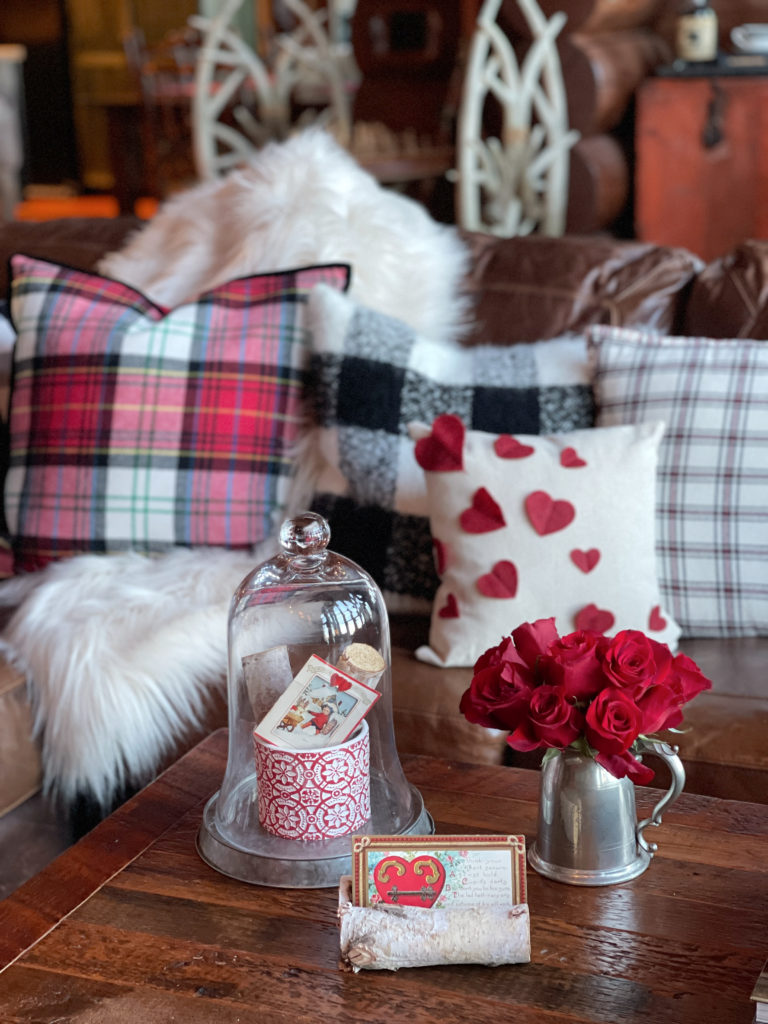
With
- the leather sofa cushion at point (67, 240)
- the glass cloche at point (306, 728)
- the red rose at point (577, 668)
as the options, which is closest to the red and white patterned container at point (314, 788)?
the glass cloche at point (306, 728)

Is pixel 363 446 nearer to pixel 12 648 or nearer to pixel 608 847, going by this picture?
pixel 12 648

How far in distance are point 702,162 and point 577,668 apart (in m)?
2.72

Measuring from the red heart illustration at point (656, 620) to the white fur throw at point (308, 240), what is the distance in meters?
0.66

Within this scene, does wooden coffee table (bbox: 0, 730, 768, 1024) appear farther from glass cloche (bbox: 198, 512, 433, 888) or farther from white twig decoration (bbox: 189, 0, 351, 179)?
white twig decoration (bbox: 189, 0, 351, 179)

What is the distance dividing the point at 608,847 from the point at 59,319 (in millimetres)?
1316

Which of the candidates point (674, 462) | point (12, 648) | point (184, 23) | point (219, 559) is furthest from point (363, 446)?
point (184, 23)

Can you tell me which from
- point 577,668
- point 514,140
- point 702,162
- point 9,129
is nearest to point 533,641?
point 577,668

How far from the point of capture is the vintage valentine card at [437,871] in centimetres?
96

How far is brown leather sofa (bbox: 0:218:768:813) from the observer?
A: 147 centimetres

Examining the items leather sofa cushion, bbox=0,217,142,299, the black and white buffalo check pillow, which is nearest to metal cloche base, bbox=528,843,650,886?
the black and white buffalo check pillow

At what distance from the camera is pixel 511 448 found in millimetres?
1604

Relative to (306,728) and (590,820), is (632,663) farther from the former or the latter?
(306,728)

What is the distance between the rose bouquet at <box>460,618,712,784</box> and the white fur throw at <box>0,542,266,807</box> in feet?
2.23

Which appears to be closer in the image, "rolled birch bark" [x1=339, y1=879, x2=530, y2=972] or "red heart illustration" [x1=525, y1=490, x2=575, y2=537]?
"rolled birch bark" [x1=339, y1=879, x2=530, y2=972]
